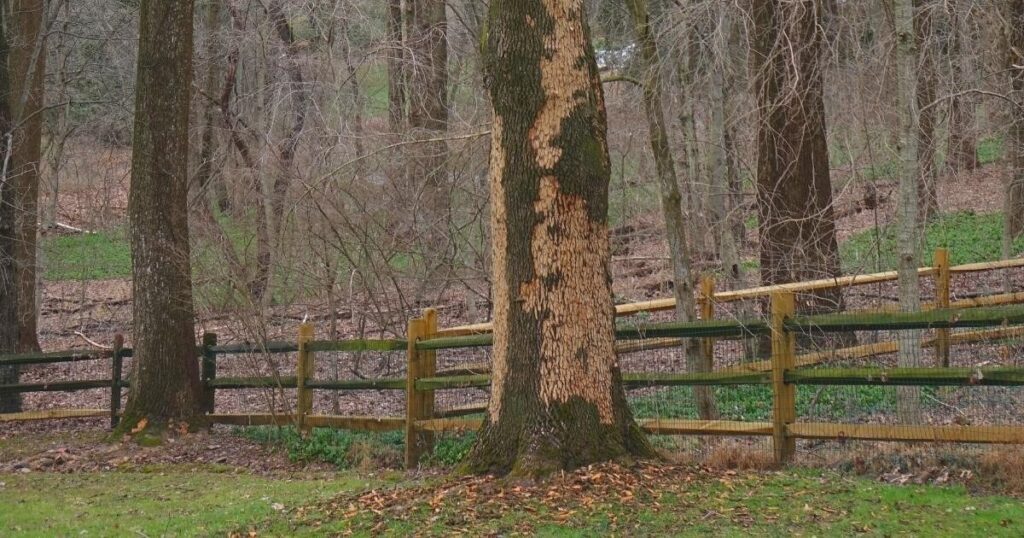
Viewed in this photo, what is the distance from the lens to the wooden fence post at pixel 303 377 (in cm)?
1186

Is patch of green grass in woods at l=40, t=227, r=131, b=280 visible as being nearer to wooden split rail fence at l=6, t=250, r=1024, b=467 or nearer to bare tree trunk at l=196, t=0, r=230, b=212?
bare tree trunk at l=196, t=0, r=230, b=212

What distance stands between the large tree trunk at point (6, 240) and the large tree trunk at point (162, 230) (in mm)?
3781

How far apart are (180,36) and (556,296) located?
25.5 ft

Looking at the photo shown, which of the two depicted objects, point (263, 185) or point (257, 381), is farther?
point (263, 185)

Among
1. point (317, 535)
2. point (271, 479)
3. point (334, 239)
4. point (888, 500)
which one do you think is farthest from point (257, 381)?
point (888, 500)

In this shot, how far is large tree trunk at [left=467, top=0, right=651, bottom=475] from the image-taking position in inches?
291

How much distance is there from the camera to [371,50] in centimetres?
1452

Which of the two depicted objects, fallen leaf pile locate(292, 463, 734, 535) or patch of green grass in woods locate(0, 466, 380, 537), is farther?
patch of green grass in woods locate(0, 466, 380, 537)

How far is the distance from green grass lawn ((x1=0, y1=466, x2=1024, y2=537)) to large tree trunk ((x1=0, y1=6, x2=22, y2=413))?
Result: 7.62m

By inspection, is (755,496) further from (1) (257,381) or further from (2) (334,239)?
(2) (334,239)

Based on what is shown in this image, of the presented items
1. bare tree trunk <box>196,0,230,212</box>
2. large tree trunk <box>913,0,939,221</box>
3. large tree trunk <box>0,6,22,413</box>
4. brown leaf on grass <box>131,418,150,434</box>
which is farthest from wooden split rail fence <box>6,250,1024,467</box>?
bare tree trunk <box>196,0,230,212</box>

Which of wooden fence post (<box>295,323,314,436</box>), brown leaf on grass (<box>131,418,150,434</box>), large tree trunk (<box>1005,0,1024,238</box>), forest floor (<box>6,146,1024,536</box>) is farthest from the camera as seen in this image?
large tree trunk (<box>1005,0,1024,238</box>)

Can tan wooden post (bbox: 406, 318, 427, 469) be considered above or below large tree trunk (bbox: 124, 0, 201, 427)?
below

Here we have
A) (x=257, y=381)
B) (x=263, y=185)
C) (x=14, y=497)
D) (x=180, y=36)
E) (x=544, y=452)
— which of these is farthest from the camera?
(x=263, y=185)
